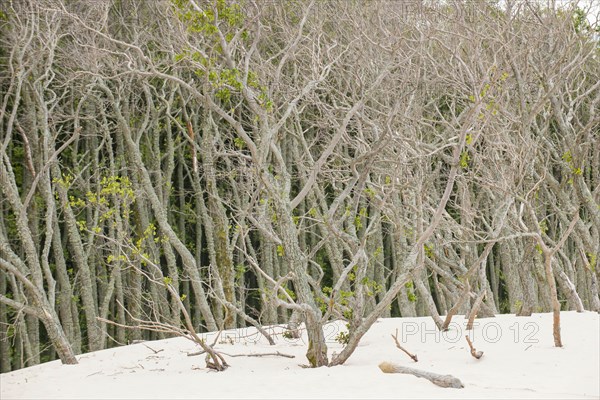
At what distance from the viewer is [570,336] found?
12.2 meters

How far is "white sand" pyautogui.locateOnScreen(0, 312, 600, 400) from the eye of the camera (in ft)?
31.5

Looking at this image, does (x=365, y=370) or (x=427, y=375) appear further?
(x=365, y=370)

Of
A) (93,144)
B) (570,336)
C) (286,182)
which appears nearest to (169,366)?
(286,182)

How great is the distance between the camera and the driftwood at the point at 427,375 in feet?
31.3

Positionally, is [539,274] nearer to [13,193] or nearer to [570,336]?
[570,336]

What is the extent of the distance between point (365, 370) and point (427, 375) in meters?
1.06

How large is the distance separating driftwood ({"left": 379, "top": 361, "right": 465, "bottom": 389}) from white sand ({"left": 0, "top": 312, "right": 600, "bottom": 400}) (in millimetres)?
89

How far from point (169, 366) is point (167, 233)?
5175mm

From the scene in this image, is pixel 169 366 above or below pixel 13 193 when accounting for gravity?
below

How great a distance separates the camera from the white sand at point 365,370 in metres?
9.60

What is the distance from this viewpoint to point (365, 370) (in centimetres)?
1068

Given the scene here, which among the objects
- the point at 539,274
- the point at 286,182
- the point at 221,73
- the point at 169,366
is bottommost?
the point at 169,366

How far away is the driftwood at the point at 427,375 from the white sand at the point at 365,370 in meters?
0.09

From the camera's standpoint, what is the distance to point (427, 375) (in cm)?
990
